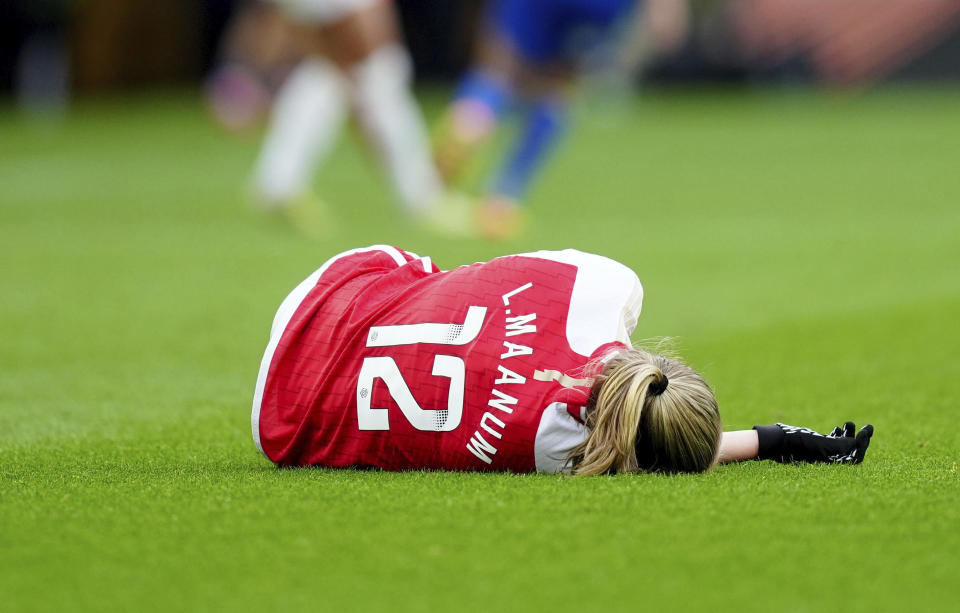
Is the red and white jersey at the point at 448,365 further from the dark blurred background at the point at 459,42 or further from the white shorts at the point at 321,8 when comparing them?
the dark blurred background at the point at 459,42

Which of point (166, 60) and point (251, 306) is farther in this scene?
point (166, 60)

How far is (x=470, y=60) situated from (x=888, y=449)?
20.8m

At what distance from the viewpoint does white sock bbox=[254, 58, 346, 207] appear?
7.78 m

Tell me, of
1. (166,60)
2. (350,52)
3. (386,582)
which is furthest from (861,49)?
(386,582)

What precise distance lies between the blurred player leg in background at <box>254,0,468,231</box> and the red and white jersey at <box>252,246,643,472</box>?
4879 mm

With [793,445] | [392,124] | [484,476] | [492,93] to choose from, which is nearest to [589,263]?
[484,476]

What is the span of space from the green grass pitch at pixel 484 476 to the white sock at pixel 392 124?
0.39m

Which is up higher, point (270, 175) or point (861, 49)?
point (861, 49)

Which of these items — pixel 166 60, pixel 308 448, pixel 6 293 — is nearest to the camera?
pixel 308 448

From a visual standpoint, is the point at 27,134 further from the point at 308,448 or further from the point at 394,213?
the point at 308,448

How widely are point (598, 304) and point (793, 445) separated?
1.78ft

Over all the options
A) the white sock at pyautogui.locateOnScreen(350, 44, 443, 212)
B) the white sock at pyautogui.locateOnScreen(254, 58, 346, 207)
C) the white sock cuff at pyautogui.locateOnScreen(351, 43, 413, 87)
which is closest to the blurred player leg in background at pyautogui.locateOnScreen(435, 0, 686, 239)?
the white sock at pyautogui.locateOnScreen(350, 44, 443, 212)

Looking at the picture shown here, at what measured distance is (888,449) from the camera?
10.2 feet

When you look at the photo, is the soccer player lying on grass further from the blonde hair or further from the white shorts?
the white shorts
